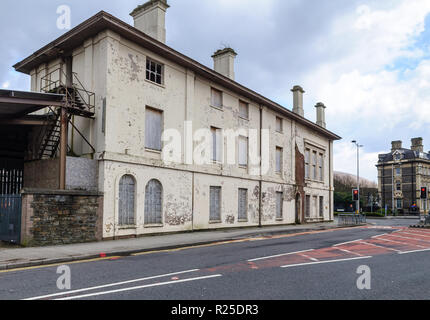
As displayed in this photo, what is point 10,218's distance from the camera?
13133 mm

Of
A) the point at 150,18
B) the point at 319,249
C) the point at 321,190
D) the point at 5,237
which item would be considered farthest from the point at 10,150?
Result: the point at 321,190

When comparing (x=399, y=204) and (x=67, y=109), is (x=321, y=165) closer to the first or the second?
(x=67, y=109)

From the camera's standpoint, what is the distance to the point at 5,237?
13188 mm

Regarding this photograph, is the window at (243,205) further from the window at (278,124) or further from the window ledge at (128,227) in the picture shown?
the window ledge at (128,227)

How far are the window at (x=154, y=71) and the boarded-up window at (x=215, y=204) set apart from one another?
6816 mm

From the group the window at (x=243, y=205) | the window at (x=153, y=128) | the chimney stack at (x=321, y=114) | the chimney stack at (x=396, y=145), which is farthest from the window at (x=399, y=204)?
the window at (x=153, y=128)

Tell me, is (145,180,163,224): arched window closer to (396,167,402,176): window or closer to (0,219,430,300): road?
(0,219,430,300): road

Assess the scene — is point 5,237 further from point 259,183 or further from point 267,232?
point 259,183

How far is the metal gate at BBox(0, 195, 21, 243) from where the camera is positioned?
12703 millimetres

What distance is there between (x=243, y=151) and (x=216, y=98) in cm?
401

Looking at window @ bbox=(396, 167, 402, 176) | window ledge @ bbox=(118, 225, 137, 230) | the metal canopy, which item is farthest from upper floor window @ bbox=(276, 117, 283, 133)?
window @ bbox=(396, 167, 402, 176)

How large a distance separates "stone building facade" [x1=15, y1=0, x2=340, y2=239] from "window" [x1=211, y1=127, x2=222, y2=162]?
6 cm

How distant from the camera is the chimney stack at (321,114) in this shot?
120 ft
